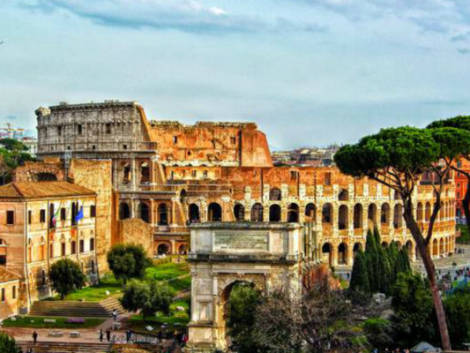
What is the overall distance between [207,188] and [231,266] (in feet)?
140

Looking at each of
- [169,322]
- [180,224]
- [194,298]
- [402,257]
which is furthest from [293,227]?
[180,224]

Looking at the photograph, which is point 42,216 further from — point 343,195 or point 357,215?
point 357,215

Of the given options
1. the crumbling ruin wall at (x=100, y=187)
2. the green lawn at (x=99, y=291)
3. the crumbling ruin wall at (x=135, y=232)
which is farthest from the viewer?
the crumbling ruin wall at (x=135, y=232)

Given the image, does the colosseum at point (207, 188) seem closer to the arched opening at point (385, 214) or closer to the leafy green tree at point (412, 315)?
the arched opening at point (385, 214)

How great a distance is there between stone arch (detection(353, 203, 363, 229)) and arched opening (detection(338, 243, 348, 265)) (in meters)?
2.68

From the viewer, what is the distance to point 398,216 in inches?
3553

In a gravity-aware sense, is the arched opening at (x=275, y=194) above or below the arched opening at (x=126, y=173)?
below

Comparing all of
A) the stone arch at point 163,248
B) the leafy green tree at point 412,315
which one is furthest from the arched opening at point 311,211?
the leafy green tree at point 412,315

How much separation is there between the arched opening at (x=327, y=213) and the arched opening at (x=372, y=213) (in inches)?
167

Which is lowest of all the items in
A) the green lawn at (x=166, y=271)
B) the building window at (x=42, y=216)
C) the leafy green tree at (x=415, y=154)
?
the green lawn at (x=166, y=271)

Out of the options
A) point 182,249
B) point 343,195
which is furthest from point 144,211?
point 343,195

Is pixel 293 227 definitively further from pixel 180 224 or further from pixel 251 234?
pixel 180 224

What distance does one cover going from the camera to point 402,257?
6109 centimetres

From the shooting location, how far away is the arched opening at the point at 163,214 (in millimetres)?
81312
